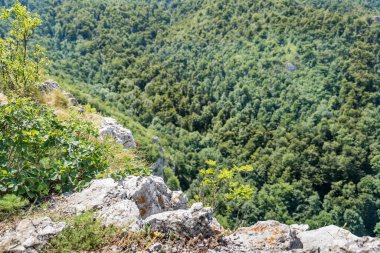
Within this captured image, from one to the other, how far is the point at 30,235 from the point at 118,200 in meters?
1.78

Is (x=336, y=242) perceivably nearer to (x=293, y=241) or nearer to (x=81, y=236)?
(x=293, y=241)

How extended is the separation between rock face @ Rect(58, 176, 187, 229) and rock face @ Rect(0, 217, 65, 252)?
648mm

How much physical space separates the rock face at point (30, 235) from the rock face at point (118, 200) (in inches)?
25.5

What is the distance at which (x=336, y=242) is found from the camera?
5414mm

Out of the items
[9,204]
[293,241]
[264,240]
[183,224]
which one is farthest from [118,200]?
[293,241]

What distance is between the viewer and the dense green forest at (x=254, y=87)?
7700cm

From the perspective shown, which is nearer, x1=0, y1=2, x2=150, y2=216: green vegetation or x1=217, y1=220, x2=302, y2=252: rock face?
x1=217, y1=220, x2=302, y2=252: rock face

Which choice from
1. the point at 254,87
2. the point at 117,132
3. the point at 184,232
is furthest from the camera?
the point at 254,87

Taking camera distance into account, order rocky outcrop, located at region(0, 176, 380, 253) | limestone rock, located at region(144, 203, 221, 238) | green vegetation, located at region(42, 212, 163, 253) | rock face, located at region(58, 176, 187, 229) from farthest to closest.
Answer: rock face, located at region(58, 176, 187, 229) < limestone rock, located at region(144, 203, 221, 238) < rocky outcrop, located at region(0, 176, 380, 253) < green vegetation, located at region(42, 212, 163, 253)

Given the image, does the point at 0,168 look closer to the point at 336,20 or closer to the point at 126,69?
the point at 126,69

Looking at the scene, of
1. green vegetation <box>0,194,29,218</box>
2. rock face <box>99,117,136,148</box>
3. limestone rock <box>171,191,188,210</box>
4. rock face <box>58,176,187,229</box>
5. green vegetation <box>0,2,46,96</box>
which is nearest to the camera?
green vegetation <box>0,194,29,218</box>

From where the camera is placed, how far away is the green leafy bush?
19.6ft

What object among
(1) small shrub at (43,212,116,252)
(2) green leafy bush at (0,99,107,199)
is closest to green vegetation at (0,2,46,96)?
(2) green leafy bush at (0,99,107,199)

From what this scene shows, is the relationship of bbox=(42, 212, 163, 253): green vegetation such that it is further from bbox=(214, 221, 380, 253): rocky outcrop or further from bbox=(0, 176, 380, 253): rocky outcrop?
bbox=(214, 221, 380, 253): rocky outcrop
